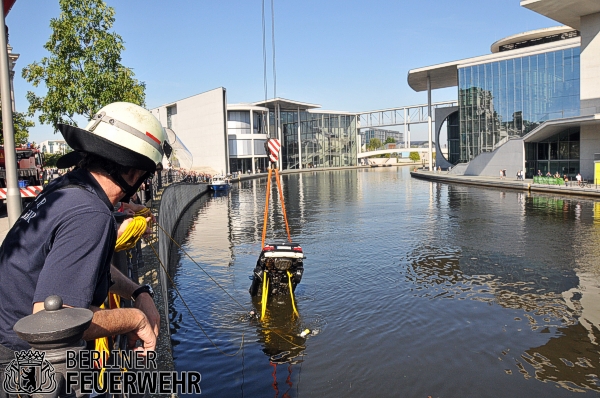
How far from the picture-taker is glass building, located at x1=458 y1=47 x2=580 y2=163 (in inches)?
2005

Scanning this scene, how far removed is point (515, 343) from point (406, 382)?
2729mm

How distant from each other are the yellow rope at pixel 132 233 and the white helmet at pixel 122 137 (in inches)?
24.9

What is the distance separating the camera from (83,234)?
1.89 meters

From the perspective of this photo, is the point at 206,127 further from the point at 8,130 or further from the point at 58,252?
the point at 58,252

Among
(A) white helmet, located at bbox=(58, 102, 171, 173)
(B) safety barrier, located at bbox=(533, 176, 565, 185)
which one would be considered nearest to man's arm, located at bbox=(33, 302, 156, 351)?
(A) white helmet, located at bbox=(58, 102, 171, 173)

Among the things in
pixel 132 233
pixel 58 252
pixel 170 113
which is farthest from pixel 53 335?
pixel 170 113

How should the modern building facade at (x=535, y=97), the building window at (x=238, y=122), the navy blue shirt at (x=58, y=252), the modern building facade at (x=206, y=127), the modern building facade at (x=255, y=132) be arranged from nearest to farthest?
the navy blue shirt at (x=58, y=252), the modern building facade at (x=535, y=97), the modern building facade at (x=206, y=127), the modern building facade at (x=255, y=132), the building window at (x=238, y=122)

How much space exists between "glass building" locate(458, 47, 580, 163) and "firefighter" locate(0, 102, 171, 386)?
49412 mm

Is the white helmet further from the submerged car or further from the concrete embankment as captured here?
the concrete embankment

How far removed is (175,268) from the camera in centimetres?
1639

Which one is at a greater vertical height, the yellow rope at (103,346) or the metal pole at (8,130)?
the metal pole at (8,130)

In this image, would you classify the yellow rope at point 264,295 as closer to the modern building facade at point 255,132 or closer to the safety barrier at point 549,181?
the safety barrier at point 549,181

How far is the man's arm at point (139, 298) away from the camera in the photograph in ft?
8.57

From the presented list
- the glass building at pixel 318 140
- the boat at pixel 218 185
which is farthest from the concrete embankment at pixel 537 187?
the glass building at pixel 318 140
